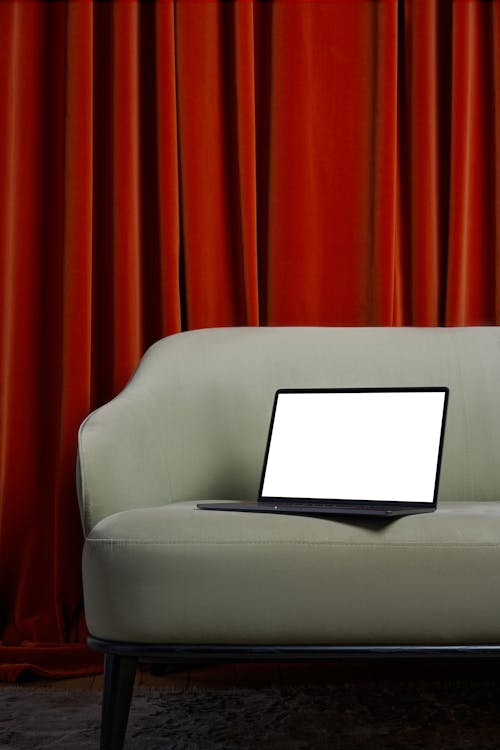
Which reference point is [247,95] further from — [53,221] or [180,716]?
[180,716]

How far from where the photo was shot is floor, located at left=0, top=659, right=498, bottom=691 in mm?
1716

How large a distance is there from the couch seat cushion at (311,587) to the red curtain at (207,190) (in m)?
0.79

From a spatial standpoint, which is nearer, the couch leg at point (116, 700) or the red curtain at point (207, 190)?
the couch leg at point (116, 700)

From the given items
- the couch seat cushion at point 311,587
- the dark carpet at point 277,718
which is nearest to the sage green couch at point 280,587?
the couch seat cushion at point 311,587

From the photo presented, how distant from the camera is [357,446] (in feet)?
4.37

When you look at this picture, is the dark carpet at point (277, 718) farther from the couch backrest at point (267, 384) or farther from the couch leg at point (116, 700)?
the couch backrest at point (267, 384)

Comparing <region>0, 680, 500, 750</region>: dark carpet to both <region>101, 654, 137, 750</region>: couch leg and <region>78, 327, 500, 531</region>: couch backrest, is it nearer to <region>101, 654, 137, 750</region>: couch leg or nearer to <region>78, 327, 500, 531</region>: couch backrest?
<region>101, 654, 137, 750</region>: couch leg

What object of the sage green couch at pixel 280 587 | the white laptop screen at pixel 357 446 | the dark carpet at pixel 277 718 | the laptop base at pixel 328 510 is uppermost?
the white laptop screen at pixel 357 446

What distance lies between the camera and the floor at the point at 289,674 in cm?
172

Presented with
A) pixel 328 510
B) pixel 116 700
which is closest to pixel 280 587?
pixel 328 510

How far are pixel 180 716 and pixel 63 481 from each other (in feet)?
1.98

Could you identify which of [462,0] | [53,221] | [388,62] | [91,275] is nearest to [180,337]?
[91,275]

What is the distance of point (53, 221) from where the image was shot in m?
2.01

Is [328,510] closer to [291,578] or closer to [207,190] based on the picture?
[291,578]
